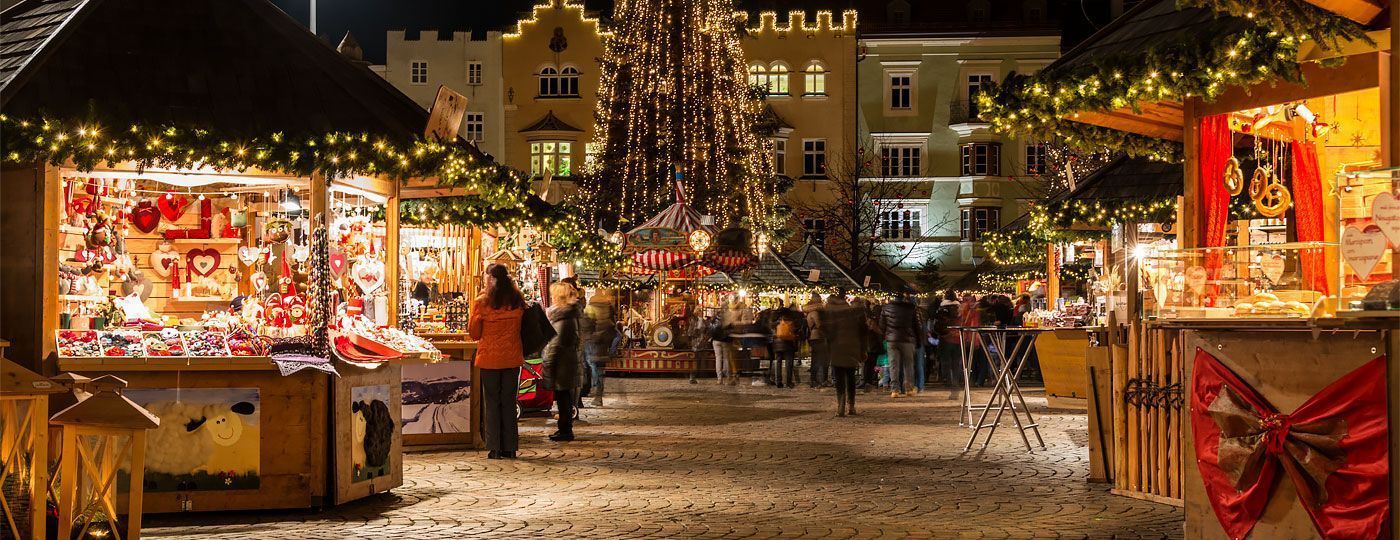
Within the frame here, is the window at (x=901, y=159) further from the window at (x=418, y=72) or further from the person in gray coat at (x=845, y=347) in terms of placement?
the person in gray coat at (x=845, y=347)

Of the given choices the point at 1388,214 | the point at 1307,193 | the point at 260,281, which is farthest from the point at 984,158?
the point at 1388,214

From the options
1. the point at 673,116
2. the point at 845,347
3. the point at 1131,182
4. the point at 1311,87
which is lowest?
the point at 845,347

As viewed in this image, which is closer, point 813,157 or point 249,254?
point 249,254

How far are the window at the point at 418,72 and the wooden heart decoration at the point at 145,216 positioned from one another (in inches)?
1541

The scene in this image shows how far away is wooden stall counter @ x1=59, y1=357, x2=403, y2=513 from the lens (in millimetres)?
9641

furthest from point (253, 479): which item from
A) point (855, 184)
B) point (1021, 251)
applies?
point (855, 184)

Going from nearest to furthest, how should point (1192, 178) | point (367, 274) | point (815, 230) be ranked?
1. point (1192, 178)
2. point (367, 274)
3. point (815, 230)

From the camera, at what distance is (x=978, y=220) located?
178 feet

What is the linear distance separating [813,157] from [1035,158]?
777 centimetres

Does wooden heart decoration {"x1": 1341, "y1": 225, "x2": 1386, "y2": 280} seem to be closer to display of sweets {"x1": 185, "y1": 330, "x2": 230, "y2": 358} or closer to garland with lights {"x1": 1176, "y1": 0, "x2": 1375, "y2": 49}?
garland with lights {"x1": 1176, "y1": 0, "x2": 1375, "y2": 49}

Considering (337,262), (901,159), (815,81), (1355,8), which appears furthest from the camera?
(901,159)

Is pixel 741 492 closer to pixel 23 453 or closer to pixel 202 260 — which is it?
pixel 23 453

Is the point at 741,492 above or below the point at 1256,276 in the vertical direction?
below

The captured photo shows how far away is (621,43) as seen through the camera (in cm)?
3638
